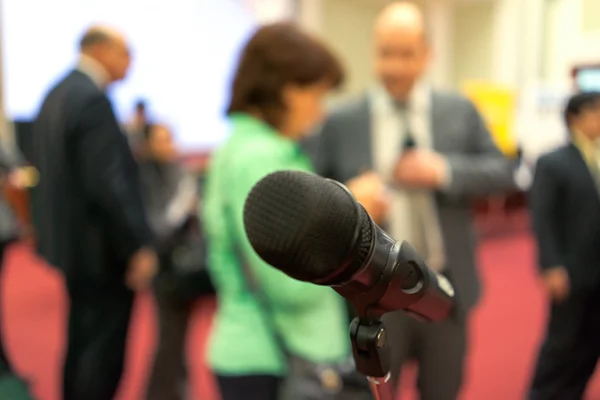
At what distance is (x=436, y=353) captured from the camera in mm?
1558

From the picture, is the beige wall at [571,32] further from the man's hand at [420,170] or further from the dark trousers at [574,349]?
the dark trousers at [574,349]

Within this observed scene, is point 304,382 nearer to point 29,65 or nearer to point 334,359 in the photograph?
point 334,359

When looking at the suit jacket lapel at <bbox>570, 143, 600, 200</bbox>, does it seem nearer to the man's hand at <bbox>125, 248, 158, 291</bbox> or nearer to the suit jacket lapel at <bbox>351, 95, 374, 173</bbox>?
the suit jacket lapel at <bbox>351, 95, 374, 173</bbox>

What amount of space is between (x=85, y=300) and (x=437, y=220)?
45.1 inches

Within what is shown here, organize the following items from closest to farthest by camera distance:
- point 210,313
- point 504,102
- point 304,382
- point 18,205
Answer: point 304,382 → point 210,313 → point 18,205 → point 504,102

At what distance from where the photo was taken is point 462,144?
1.63 metres

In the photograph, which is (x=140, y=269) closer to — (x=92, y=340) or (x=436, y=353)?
(x=92, y=340)

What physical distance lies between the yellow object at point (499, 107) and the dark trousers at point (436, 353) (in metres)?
4.09

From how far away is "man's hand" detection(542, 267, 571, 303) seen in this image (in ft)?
7.14

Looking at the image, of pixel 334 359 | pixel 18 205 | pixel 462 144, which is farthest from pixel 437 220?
pixel 18 205

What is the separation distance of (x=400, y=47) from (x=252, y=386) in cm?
89

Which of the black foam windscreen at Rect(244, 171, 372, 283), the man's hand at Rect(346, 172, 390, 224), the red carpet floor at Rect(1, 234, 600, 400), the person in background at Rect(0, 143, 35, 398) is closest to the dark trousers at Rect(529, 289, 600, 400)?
the red carpet floor at Rect(1, 234, 600, 400)

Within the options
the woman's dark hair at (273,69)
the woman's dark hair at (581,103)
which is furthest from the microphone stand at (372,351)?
the woman's dark hair at (581,103)

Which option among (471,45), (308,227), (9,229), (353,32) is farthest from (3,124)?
(308,227)
